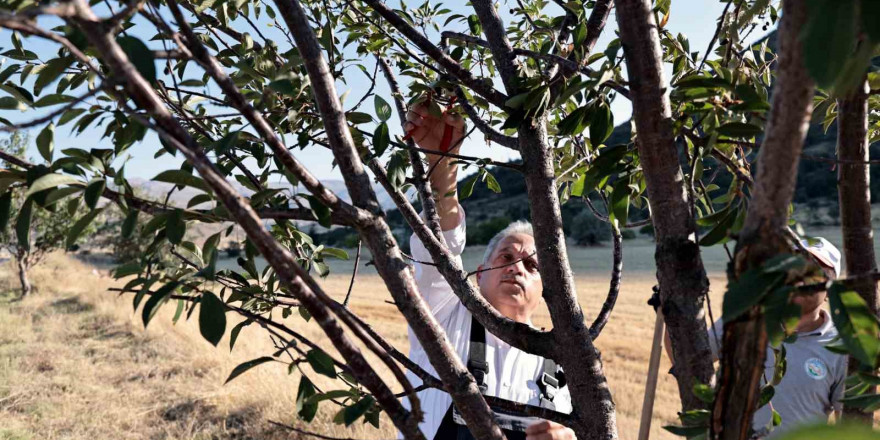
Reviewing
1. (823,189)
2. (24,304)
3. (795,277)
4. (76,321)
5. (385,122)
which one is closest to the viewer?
(795,277)

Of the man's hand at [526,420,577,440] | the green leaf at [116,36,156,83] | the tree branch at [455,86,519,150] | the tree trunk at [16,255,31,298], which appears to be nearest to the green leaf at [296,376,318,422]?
the green leaf at [116,36,156,83]

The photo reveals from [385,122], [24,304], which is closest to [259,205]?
[385,122]

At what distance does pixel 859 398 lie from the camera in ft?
2.55

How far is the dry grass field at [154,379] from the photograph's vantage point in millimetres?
5934

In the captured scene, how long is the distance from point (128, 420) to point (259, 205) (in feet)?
21.3

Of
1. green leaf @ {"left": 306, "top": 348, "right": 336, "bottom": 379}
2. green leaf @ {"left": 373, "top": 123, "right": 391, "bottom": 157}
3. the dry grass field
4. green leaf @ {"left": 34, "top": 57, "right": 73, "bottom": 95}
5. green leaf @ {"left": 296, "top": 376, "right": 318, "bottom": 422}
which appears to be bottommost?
the dry grass field

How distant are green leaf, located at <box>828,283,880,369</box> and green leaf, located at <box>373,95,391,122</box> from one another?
2.36 ft

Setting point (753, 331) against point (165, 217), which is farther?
point (165, 217)

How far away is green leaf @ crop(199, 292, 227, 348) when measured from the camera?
25.9 inches

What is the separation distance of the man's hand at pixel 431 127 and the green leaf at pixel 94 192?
76cm

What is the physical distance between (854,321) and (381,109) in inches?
29.7

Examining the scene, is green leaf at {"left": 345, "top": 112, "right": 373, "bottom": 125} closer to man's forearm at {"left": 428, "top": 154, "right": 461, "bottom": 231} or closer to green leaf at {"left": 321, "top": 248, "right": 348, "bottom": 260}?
green leaf at {"left": 321, "top": 248, "right": 348, "bottom": 260}

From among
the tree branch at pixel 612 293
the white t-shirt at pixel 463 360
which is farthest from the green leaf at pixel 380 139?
the white t-shirt at pixel 463 360

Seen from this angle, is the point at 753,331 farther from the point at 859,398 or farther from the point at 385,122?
the point at 385,122
